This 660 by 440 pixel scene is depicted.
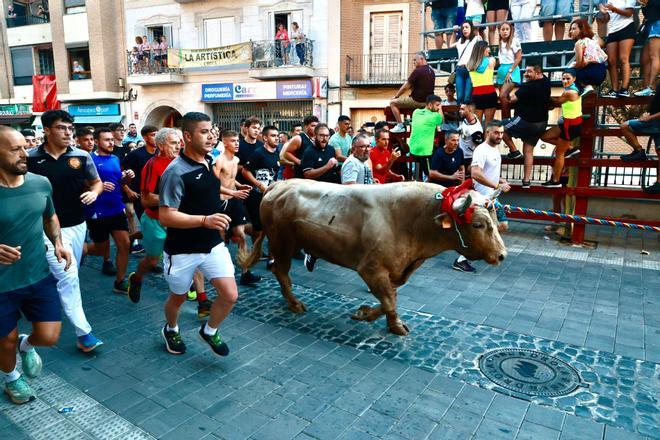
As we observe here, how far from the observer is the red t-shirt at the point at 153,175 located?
17.8ft

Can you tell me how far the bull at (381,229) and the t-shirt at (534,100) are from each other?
4.36m

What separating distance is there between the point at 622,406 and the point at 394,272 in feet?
7.17

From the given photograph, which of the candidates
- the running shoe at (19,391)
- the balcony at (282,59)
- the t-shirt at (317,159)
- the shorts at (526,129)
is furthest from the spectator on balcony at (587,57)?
the balcony at (282,59)

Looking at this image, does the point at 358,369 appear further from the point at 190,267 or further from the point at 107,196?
the point at 107,196

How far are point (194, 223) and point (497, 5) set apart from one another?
878 cm

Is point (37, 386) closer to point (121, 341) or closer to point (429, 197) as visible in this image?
point (121, 341)

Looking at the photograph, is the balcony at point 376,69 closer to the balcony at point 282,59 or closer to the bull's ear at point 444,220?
the balcony at point 282,59

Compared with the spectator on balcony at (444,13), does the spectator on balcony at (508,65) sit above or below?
below

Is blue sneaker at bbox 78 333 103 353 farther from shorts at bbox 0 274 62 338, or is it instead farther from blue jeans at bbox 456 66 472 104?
blue jeans at bbox 456 66 472 104

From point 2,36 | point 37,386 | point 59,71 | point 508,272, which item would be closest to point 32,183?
point 37,386

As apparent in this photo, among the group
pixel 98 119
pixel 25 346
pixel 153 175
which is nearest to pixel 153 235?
pixel 153 175

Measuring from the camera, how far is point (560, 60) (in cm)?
1048

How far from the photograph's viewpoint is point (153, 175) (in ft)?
17.9

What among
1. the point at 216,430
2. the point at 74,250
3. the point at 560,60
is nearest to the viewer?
the point at 216,430
